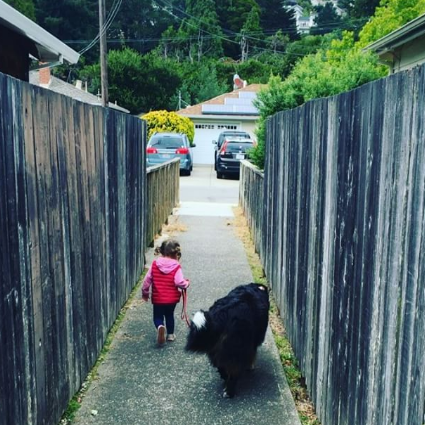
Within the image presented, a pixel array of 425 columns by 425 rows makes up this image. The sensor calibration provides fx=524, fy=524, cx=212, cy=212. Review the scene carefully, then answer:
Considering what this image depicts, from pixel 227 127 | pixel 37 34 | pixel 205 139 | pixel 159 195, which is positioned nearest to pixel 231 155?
pixel 159 195

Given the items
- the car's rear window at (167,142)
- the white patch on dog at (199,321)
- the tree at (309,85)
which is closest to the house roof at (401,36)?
the tree at (309,85)

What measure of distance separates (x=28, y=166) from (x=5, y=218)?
1.35ft

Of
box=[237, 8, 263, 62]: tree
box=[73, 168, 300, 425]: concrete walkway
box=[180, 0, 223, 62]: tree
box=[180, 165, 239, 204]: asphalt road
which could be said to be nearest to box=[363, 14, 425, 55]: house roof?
box=[180, 165, 239, 204]: asphalt road

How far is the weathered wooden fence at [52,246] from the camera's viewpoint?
2645 mm

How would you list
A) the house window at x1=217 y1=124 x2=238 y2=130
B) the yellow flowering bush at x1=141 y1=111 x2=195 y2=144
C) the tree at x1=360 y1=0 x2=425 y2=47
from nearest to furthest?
the tree at x1=360 y1=0 x2=425 y2=47 → the yellow flowering bush at x1=141 y1=111 x2=195 y2=144 → the house window at x1=217 y1=124 x2=238 y2=130

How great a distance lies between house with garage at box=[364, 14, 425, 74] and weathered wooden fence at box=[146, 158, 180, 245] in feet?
18.2

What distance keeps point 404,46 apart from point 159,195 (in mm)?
7591

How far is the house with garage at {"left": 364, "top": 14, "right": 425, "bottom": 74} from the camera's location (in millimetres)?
10898

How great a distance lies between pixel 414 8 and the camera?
746 inches

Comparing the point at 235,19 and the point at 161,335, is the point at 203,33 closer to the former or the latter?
the point at 235,19

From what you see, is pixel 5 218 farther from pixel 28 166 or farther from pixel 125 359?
pixel 125 359

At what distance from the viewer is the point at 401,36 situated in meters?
11.7

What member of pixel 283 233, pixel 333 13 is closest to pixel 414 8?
pixel 283 233

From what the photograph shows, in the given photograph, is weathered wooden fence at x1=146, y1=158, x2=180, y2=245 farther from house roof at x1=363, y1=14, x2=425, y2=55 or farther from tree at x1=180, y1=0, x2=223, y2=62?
tree at x1=180, y1=0, x2=223, y2=62
